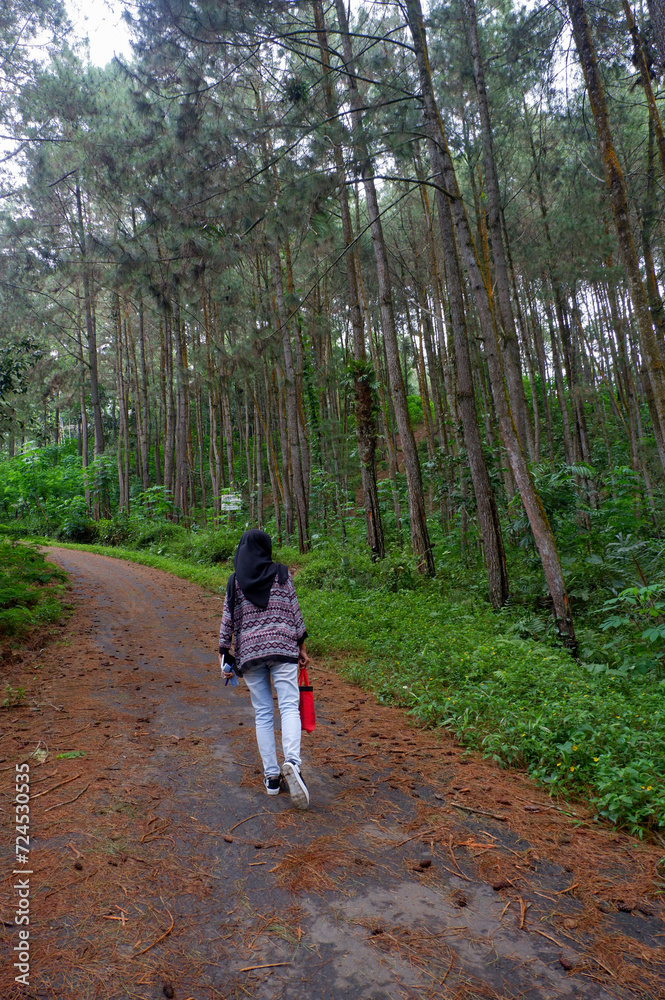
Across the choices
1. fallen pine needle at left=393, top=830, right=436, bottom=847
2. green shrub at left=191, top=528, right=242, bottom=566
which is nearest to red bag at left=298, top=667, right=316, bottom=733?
fallen pine needle at left=393, top=830, right=436, bottom=847

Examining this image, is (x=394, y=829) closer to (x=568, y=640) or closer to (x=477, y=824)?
(x=477, y=824)

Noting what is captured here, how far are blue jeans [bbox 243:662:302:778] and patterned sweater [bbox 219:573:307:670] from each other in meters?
0.09

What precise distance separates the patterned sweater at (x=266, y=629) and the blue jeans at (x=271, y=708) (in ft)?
0.30

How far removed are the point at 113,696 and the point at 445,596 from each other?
5.24 meters

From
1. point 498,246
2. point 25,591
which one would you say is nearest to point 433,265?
point 498,246

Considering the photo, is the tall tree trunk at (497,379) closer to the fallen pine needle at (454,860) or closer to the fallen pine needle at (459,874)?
the fallen pine needle at (454,860)

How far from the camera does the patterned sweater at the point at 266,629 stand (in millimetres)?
3529

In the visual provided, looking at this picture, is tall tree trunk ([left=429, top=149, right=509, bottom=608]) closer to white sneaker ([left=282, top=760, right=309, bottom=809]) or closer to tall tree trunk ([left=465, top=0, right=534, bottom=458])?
tall tree trunk ([left=465, top=0, right=534, bottom=458])

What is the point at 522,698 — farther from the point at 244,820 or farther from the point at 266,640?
the point at 244,820

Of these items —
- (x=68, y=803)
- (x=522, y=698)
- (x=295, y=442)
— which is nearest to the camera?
(x=68, y=803)

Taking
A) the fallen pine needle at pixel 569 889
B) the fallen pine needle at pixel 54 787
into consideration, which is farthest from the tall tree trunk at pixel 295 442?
the fallen pine needle at pixel 569 889

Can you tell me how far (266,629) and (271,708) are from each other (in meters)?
0.52

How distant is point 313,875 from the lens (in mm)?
2662

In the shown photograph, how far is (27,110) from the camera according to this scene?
11539 millimetres
